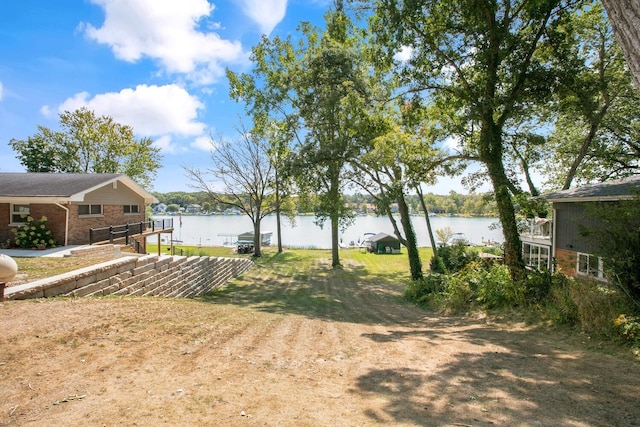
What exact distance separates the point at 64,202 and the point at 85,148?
941 inches

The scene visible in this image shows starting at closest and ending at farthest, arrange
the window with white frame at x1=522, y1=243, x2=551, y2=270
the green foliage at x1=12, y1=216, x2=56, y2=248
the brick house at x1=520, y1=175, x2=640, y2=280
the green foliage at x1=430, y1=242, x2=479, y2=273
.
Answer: the brick house at x1=520, y1=175, x2=640, y2=280, the green foliage at x1=12, y1=216, x2=56, y2=248, the green foliage at x1=430, y1=242, x2=479, y2=273, the window with white frame at x1=522, y1=243, x2=551, y2=270

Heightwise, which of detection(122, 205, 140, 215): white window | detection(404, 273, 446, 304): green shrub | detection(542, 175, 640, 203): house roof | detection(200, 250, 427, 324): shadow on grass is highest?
detection(542, 175, 640, 203): house roof

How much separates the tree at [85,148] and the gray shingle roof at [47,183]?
695 inches

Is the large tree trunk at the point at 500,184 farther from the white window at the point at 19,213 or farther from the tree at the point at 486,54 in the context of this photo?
the white window at the point at 19,213

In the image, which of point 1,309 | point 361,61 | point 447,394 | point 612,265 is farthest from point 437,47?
point 1,309

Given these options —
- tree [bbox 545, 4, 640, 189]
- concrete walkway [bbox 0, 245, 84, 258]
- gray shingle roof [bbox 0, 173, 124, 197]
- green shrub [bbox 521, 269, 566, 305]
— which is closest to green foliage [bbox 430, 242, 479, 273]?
tree [bbox 545, 4, 640, 189]

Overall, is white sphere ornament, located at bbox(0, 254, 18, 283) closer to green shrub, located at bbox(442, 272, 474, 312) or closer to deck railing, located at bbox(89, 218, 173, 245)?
green shrub, located at bbox(442, 272, 474, 312)

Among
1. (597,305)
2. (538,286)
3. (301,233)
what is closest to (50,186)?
(538,286)

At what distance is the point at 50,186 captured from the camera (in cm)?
1559

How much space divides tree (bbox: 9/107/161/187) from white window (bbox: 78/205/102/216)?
19.3 meters

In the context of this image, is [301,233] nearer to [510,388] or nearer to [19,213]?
[19,213]

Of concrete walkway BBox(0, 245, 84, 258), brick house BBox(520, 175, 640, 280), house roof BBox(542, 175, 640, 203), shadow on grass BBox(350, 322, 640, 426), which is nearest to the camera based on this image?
shadow on grass BBox(350, 322, 640, 426)

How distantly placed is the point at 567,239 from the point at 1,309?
17.5 m

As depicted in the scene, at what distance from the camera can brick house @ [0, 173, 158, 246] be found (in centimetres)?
1438
